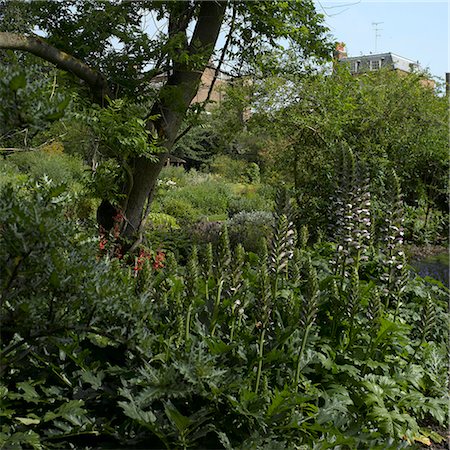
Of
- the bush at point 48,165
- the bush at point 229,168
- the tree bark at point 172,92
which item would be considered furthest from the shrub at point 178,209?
the bush at point 229,168

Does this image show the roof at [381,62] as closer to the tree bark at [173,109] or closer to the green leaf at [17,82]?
the tree bark at [173,109]

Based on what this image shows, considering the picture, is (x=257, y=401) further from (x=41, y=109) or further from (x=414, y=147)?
(x=414, y=147)

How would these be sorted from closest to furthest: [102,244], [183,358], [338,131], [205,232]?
1. [183,358]
2. [102,244]
3. [338,131]
4. [205,232]

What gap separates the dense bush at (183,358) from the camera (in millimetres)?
2166

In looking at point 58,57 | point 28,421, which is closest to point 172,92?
point 58,57

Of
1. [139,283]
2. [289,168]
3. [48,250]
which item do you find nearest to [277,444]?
[139,283]

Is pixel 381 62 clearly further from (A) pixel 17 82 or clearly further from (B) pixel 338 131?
(A) pixel 17 82

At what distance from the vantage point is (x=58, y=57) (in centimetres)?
584

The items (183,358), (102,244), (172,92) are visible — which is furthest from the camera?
(172,92)

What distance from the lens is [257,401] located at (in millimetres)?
2535

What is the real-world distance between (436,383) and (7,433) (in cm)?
274

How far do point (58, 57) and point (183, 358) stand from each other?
4295 millimetres

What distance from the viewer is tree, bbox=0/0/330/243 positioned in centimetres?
627

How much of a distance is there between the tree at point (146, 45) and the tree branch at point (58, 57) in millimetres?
11
